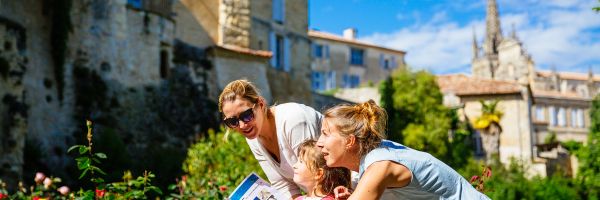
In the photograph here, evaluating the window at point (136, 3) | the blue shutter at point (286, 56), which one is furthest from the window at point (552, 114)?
Result: the window at point (136, 3)

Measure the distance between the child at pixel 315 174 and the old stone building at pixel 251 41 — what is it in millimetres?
16296

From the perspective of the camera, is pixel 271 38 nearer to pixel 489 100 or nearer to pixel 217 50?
pixel 217 50

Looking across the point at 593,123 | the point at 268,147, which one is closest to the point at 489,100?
the point at 593,123

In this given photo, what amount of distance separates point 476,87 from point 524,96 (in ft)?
8.82

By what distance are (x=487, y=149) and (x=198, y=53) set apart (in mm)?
20911

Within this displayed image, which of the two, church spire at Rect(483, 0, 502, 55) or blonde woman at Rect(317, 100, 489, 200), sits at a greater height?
church spire at Rect(483, 0, 502, 55)

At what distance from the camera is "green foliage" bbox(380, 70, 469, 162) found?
30078 millimetres

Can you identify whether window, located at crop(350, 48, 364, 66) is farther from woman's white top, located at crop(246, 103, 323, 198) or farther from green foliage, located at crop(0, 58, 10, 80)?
woman's white top, located at crop(246, 103, 323, 198)

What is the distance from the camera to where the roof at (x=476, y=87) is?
39188mm

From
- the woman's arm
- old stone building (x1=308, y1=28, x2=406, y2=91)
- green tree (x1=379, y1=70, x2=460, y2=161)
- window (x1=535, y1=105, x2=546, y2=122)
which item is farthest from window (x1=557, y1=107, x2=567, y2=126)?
the woman's arm

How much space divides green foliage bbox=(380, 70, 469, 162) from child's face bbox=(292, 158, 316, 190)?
84.1ft

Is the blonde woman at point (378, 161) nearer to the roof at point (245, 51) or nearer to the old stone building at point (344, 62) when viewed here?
the roof at point (245, 51)

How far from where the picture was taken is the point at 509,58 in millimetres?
85750

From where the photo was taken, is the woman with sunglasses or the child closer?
the child
